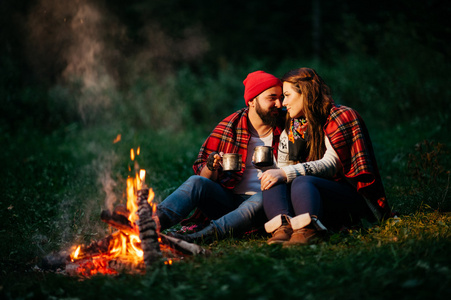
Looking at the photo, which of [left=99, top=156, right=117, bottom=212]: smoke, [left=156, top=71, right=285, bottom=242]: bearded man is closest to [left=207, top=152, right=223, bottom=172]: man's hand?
[left=156, top=71, right=285, bottom=242]: bearded man

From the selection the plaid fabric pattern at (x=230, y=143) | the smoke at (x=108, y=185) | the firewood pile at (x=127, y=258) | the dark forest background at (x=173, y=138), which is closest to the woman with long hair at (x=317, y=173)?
the dark forest background at (x=173, y=138)

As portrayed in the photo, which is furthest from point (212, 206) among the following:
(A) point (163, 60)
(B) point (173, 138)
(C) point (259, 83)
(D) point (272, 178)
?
(A) point (163, 60)

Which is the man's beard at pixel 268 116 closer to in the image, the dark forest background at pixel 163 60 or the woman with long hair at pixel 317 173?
the woman with long hair at pixel 317 173

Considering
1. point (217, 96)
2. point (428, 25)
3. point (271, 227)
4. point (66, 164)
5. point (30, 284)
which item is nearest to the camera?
point (30, 284)

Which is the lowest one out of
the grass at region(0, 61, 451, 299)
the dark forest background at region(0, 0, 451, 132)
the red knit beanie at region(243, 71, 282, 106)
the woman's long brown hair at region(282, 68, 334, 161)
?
the grass at region(0, 61, 451, 299)

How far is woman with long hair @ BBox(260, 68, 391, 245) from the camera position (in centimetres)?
338

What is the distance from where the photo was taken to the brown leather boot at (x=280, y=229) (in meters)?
3.31

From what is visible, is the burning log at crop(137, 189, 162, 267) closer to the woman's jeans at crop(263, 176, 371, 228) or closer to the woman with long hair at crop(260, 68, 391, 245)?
the woman with long hair at crop(260, 68, 391, 245)

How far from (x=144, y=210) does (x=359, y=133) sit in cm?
182

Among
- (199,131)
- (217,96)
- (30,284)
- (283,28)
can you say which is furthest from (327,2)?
(30,284)

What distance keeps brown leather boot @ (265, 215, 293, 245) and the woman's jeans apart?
0.18 feet

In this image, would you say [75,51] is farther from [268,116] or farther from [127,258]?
[127,258]

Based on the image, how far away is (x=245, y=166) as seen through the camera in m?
4.17

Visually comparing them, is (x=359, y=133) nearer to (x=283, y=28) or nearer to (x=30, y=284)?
(x=30, y=284)
